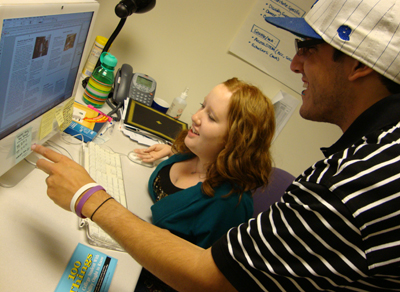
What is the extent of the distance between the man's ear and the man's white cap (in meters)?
0.02

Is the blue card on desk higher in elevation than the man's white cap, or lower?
lower

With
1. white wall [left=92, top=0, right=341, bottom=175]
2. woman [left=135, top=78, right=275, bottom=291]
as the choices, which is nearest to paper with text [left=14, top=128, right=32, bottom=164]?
woman [left=135, top=78, right=275, bottom=291]

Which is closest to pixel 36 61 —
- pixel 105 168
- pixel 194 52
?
pixel 105 168

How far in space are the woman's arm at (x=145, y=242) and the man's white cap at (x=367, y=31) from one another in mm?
573

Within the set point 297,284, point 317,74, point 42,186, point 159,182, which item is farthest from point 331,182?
point 42,186

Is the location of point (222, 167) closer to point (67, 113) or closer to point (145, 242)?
point (145, 242)

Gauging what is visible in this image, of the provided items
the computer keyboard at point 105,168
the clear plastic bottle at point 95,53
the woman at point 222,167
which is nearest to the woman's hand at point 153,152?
the computer keyboard at point 105,168

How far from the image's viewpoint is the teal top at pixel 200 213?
820 millimetres

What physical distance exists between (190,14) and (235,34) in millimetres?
273

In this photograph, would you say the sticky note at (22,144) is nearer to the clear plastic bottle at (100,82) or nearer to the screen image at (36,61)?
the screen image at (36,61)

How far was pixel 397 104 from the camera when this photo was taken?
Result: 542 millimetres

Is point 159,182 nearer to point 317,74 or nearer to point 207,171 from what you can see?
point 207,171

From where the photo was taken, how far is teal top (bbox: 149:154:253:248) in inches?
32.3

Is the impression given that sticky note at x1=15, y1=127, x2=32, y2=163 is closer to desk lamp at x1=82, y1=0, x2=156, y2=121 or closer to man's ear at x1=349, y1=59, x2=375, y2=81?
desk lamp at x1=82, y1=0, x2=156, y2=121
